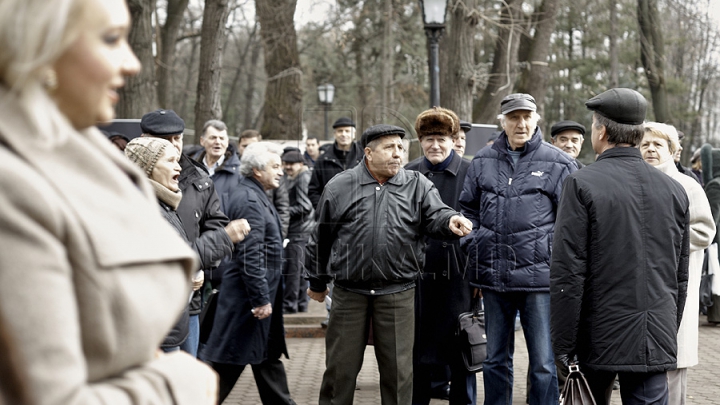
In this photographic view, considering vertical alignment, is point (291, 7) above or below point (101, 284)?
above

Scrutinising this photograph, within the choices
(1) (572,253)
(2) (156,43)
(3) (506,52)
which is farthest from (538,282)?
(2) (156,43)

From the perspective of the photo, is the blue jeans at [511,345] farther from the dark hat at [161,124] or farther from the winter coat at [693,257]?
the dark hat at [161,124]

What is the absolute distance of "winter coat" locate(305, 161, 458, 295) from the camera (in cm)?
594

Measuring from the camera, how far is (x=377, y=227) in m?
5.96

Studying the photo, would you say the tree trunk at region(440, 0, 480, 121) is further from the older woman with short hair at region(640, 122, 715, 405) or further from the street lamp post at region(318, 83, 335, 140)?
the older woman with short hair at region(640, 122, 715, 405)

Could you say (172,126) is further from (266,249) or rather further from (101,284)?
(101,284)

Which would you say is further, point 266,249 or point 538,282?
point 266,249

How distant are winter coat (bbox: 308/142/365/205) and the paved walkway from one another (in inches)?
71.6

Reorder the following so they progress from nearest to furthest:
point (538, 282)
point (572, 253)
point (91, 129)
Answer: point (91, 129), point (572, 253), point (538, 282)

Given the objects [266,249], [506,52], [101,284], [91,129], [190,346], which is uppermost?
[506,52]

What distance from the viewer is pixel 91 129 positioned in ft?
5.84

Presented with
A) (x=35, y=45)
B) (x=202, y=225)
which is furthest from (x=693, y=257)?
(x=35, y=45)

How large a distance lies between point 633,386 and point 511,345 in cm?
187

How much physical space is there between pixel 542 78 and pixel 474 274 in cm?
1293
